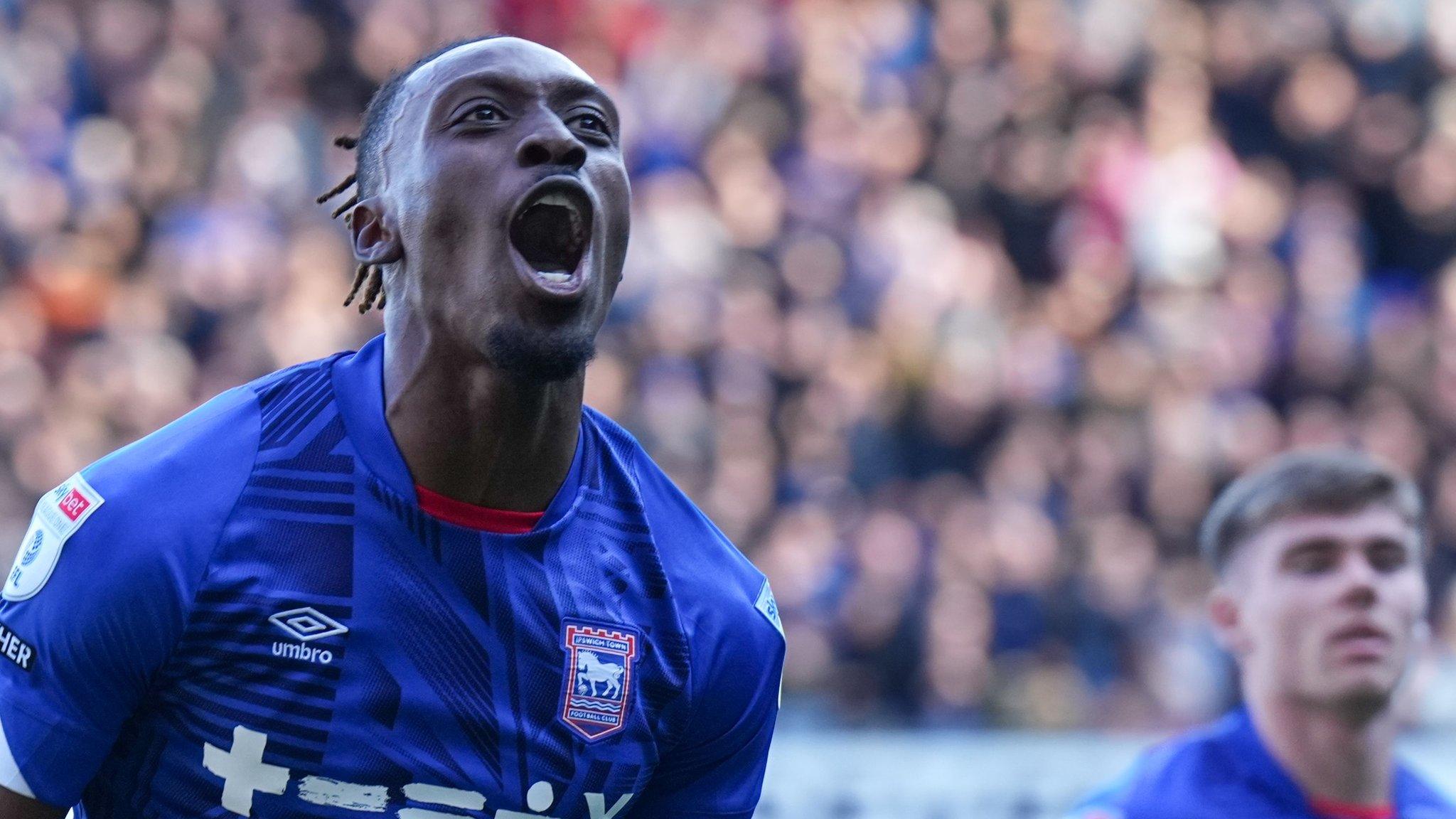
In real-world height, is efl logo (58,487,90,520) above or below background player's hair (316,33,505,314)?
below

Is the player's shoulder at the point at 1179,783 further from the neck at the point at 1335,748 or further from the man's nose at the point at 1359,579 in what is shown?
the man's nose at the point at 1359,579

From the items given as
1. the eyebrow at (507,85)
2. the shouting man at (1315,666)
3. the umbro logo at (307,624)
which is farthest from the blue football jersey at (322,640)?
the shouting man at (1315,666)

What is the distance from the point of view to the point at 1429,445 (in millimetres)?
10430

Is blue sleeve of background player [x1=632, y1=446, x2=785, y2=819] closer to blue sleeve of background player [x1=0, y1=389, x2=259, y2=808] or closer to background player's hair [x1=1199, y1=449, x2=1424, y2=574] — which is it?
blue sleeve of background player [x1=0, y1=389, x2=259, y2=808]

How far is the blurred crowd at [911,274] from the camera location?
368 inches

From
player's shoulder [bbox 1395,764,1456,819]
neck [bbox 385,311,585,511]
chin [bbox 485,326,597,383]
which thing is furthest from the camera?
player's shoulder [bbox 1395,764,1456,819]

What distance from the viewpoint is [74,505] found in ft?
9.36

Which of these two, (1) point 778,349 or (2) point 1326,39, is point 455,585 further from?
(2) point 1326,39

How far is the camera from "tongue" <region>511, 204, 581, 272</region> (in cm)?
298

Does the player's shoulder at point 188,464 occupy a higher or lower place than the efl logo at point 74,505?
higher

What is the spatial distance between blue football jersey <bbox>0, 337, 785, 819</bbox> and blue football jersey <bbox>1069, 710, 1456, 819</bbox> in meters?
1.69

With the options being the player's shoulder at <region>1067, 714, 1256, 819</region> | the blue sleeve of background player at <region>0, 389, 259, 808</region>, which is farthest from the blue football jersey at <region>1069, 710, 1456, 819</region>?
the blue sleeve of background player at <region>0, 389, 259, 808</region>

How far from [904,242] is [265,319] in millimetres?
3602

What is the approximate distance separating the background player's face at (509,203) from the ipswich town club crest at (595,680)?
0.43 metres
